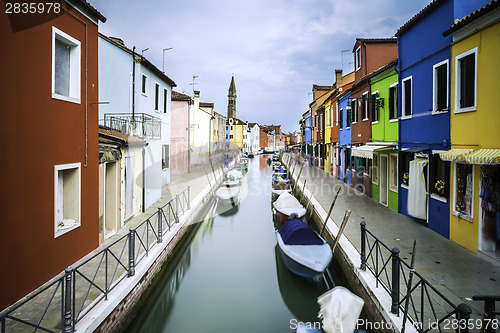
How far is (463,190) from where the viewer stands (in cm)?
762

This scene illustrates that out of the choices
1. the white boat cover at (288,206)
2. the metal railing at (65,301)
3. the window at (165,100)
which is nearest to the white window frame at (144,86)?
the window at (165,100)

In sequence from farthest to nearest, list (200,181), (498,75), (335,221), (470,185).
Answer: (200,181) < (335,221) < (470,185) < (498,75)

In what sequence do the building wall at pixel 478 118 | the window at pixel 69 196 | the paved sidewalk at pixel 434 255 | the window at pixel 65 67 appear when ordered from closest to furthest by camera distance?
the paved sidewalk at pixel 434 255 → the window at pixel 65 67 → the building wall at pixel 478 118 → the window at pixel 69 196

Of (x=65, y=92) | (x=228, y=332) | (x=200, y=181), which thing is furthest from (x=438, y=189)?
(x=200, y=181)

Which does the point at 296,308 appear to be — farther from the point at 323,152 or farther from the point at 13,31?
the point at 323,152

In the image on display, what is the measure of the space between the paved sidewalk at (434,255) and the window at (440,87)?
3.57 meters

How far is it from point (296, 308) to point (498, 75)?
6.67 meters

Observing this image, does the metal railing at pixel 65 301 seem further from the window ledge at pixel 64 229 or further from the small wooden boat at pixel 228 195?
the small wooden boat at pixel 228 195

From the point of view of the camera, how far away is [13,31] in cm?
506

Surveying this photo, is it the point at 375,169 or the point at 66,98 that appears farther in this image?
the point at 375,169

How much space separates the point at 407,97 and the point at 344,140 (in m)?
9.49

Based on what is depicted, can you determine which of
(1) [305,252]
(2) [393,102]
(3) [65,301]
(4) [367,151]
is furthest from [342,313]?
(2) [393,102]

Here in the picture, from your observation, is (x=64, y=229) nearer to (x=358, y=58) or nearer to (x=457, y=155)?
(x=457, y=155)

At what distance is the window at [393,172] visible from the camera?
11938mm
